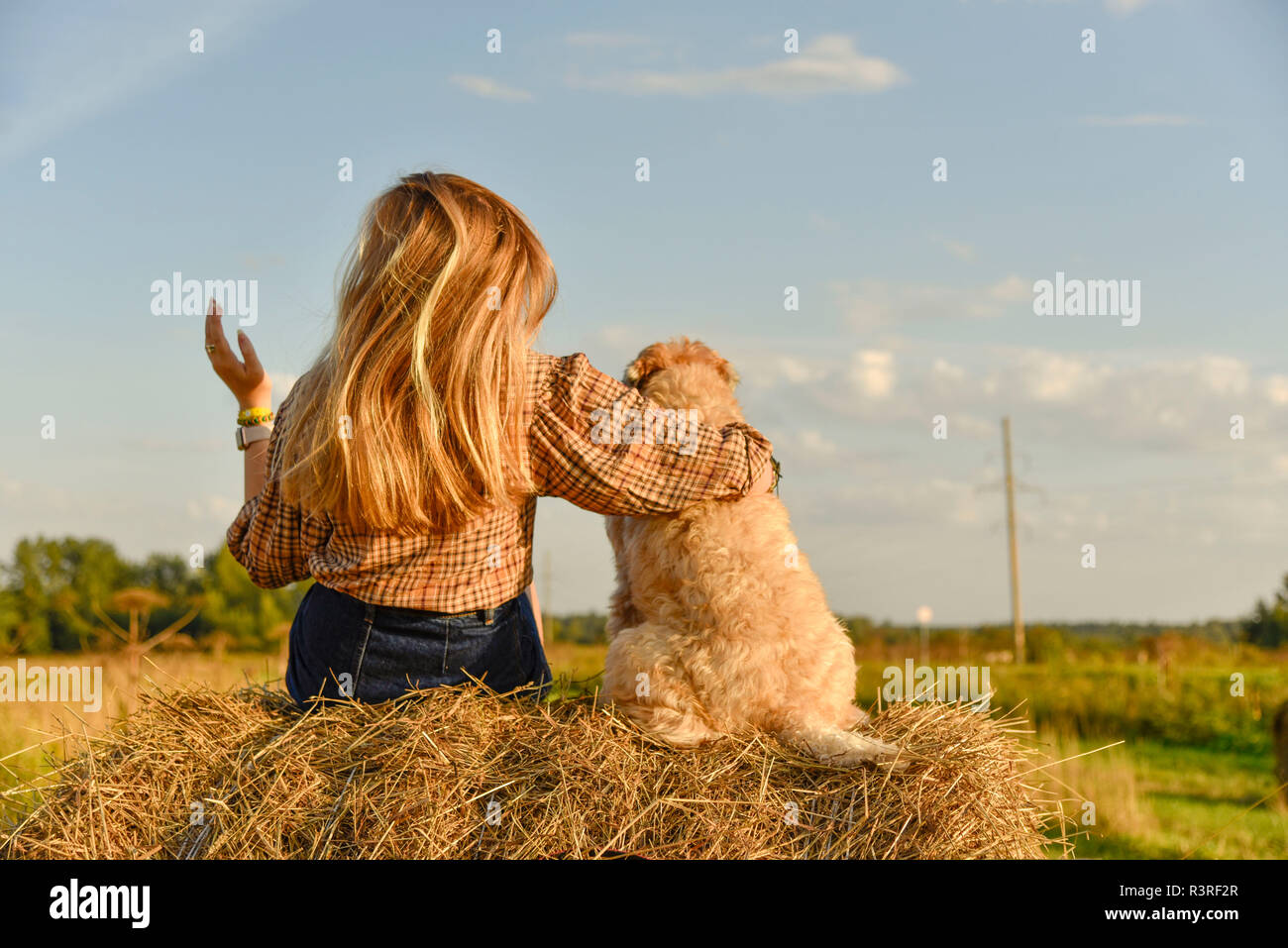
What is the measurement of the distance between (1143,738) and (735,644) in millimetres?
15985

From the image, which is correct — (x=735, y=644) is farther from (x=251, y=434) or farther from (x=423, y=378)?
(x=251, y=434)

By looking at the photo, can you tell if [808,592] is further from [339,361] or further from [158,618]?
[158,618]

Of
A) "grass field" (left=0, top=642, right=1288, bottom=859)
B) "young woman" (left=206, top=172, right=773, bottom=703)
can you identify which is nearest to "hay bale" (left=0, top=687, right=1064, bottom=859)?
"young woman" (left=206, top=172, right=773, bottom=703)

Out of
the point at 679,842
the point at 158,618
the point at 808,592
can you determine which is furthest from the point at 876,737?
the point at 158,618

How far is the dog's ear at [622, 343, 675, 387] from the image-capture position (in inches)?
142

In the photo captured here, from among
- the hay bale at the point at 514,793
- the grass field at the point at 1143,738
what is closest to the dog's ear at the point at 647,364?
the hay bale at the point at 514,793

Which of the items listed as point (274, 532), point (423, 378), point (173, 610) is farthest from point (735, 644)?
point (173, 610)

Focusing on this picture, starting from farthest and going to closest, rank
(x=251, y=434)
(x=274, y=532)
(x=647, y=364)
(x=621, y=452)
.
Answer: (x=251, y=434) < (x=647, y=364) < (x=274, y=532) < (x=621, y=452)

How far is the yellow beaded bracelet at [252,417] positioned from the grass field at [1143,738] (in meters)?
3.82

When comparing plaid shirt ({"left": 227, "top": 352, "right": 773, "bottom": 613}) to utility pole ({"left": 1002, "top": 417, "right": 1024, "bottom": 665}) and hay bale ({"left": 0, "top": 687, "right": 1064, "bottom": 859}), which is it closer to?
hay bale ({"left": 0, "top": 687, "right": 1064, "bottom": 859})

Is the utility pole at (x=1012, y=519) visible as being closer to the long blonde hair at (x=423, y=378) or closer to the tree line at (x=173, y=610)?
the tree line at (x=173, y=610)

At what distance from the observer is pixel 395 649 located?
337 cm

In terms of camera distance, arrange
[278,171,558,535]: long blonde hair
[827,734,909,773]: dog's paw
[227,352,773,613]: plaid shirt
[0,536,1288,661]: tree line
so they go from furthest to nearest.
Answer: [0,536,1288,661]: tree line < [227,352,773,613]: plaid shirt < [278,171,558,535]: long blonde hair < [827,734,909,773]: dog's paw

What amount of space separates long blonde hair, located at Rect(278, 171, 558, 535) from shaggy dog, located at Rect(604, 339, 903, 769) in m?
0.64
